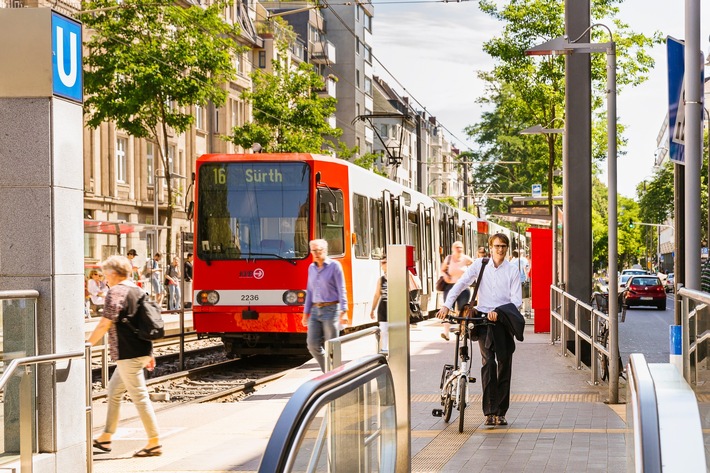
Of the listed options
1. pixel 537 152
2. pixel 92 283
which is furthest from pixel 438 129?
pixel 92 283

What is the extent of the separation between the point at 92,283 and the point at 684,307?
23.5 m

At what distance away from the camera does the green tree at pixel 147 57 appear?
30906 mm

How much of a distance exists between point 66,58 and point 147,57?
76.2 feet

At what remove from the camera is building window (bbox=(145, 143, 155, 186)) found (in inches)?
1909

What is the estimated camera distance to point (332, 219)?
63.6 ft

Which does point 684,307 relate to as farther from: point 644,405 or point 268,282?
point 268,282

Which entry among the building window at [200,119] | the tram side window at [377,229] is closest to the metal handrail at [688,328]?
the tram side window at [377,229]

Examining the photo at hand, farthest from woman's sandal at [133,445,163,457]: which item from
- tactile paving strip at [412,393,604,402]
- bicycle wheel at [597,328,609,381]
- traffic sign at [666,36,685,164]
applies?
bicycle wheel at [597,328,609,381]

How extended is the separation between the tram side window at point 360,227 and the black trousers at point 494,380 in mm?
9883

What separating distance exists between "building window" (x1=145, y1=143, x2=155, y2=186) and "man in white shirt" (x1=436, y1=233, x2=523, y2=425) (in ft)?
127

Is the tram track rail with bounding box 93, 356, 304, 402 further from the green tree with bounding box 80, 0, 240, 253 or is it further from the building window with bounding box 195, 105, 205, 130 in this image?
the building window with bounding box 195, 105, 205, 130

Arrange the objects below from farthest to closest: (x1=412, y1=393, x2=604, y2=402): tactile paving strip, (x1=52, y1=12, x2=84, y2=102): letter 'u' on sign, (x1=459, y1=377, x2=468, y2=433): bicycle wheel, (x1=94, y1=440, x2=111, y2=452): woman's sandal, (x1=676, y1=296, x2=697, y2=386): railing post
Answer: (x1=412, y1=393, x2=604, y2=402): tactile paving strip
(x1=459, y1=377, x2=468, y2=433): bicycle wheel
(x1=94, y1=440, x2=111, y2=452): woman's sandal
(x1=52, y1=12, x2=84, y2=102): letter 'u' on sign
(x1=676, y1=296, x2=697, y2=386): railing post

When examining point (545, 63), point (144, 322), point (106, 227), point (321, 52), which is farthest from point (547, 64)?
point (321, 52)

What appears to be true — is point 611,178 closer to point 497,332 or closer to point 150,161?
point 497,332
